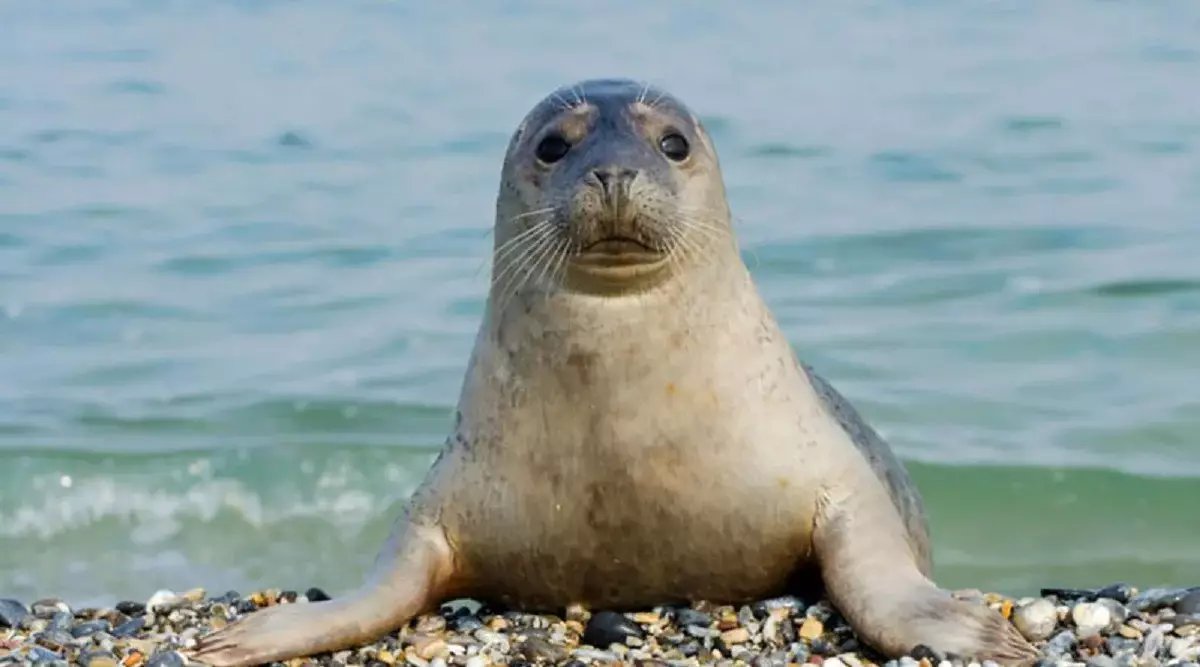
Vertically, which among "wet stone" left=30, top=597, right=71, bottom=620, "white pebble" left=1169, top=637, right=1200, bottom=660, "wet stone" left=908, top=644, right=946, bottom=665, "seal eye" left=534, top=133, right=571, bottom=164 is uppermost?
"seal eye" left=534, top=133, right=571, bottom=164

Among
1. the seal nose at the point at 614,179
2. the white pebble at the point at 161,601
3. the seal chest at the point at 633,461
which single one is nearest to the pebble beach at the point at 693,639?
the seal chest at the point at 633,461

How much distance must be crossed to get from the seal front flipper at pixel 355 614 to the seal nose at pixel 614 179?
3.25ft

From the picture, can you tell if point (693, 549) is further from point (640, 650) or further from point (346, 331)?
point (346, 331)

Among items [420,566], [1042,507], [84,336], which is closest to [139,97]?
[84,336]

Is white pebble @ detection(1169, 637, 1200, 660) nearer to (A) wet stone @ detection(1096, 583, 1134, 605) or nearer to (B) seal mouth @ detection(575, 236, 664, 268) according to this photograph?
(A) wet stone @ detection(1096, 583, 1134, 605)

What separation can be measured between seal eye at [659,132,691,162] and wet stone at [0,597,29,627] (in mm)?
2154

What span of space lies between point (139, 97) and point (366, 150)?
402 cm

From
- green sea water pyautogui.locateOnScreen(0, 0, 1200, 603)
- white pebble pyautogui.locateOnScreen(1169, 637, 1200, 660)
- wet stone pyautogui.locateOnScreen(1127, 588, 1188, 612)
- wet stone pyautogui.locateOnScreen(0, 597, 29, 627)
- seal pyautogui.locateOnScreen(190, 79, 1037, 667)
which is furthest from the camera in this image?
green sea water pyautogui.locateOnScreen(0, 0, 1200, 603)

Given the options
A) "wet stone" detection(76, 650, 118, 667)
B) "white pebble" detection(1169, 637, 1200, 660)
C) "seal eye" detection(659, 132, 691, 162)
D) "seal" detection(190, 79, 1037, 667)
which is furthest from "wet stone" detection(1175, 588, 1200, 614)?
"wet stone" detection(76, 650, 118, 667)

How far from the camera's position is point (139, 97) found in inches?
736

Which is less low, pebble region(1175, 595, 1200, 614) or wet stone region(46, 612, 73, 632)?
pebble region(1175, 595, 1200, 614)

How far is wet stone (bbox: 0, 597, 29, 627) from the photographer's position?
17.4ft

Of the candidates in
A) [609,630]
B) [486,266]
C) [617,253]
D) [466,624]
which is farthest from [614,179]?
[486,266]

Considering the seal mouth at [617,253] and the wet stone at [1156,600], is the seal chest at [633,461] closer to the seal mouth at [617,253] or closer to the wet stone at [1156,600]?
the seal mouth at [617,253]
